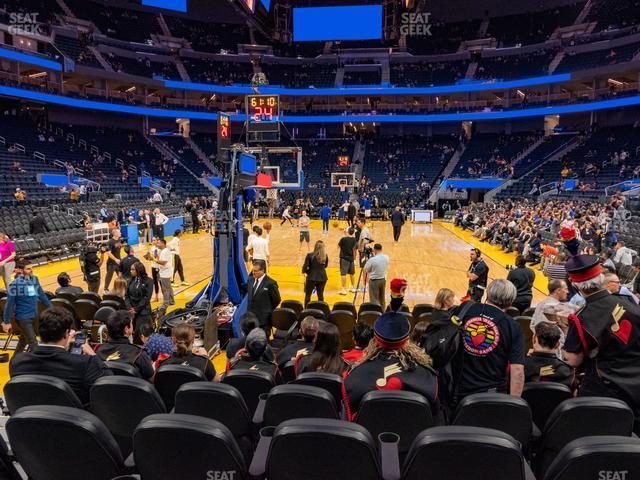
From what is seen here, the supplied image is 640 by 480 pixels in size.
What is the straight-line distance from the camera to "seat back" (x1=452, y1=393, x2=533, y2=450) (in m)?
2.63

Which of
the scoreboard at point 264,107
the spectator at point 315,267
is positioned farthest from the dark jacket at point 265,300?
the scoreboard at point 264,107

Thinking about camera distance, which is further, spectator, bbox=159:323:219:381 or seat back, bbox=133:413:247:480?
spectator, bbox=159:323:219:381

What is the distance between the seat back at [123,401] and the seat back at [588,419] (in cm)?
232

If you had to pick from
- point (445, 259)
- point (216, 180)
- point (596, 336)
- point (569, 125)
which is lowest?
point (445, 259)

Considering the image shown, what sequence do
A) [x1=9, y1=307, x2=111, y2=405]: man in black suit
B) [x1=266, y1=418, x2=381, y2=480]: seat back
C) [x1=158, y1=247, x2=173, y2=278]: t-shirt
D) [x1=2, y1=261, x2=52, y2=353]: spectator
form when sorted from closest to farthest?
[x1=266, y1=418, x2=381, y2=480]: seat back, [x1=9, y1=307, x2=111, y2=405]: man in black suit, [x1=2, y1=261, x2=52, y2=353]: spectator, [x1=158, y1=247, x2=173, y2=278]: t-shirt

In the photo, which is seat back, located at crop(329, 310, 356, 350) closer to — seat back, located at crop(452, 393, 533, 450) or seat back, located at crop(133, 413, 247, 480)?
seat back, located at crop(452, 393, 533, 450)

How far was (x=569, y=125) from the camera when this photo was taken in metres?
39.7

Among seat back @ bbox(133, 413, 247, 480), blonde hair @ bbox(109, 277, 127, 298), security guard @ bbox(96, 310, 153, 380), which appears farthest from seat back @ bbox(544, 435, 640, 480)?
blonde hair @ bbox(109, 277, 127, 298)

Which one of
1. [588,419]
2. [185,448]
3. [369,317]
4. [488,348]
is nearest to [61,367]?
[185,448]

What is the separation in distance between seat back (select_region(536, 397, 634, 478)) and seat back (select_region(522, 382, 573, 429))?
0.60m

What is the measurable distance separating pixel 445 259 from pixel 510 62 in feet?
102

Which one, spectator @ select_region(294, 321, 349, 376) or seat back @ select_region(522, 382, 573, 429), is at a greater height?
spectator @ select_region(294, 321, 349, 376)

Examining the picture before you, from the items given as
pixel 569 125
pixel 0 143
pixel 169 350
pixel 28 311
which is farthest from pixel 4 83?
pixel 569 125

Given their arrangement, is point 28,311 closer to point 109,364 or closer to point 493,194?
point 109,364
